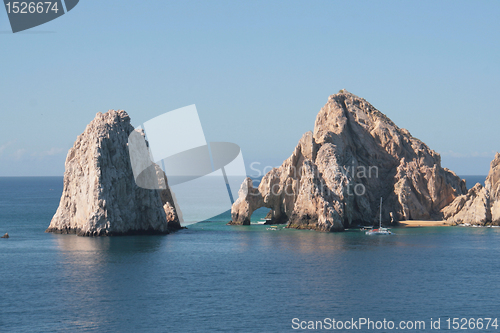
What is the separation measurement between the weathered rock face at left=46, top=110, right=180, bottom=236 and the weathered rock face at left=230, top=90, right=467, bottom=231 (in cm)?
3093

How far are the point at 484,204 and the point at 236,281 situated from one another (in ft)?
250

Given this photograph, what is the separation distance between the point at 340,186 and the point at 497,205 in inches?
1347

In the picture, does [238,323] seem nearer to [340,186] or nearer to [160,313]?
[160,313]

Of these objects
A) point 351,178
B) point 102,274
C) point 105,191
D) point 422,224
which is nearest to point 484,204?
point 422,224

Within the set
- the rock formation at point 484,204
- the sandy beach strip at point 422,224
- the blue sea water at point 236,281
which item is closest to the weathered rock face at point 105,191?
the blue sea water at point 236,281

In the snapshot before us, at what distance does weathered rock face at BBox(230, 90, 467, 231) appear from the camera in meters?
120

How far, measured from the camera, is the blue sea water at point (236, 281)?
52719mm

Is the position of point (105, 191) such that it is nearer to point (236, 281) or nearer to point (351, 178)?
point (236, 281)

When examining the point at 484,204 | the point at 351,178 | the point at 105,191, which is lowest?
the point at 484,204

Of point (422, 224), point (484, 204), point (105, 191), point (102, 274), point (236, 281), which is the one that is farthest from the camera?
point (422, 224)

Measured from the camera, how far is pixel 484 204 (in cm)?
12225

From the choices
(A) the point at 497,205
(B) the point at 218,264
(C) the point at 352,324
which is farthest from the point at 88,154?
(A) the point at 497,205

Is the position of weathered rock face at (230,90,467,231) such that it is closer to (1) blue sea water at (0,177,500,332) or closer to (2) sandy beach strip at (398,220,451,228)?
(2) sandy beach strip at (398,220,451,228)

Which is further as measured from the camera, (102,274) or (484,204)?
(484,204)
